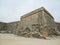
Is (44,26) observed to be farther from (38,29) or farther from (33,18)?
(33,18)

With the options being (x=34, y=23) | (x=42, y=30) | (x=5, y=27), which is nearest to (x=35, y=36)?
(x=42, y=30)

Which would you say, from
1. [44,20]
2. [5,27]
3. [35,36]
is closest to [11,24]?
[5,27]

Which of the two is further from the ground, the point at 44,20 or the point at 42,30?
the point at 44,20

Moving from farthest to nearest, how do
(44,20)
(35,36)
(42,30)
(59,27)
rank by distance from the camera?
(59,27) → (44,20) → (42,30) → (35,36)

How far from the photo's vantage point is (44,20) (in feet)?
27.5

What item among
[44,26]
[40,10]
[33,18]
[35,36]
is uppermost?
[40,10]

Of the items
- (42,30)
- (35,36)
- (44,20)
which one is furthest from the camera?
(44,20)

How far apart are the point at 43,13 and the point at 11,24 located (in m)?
5.62

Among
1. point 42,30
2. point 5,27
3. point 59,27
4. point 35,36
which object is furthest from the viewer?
point 5,27

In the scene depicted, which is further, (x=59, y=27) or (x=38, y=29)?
(x=59, y=27)

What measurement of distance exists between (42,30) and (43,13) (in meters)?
1.44

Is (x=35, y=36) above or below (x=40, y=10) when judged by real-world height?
below

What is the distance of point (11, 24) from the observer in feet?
43.5

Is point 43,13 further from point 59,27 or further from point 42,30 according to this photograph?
point 59,27
